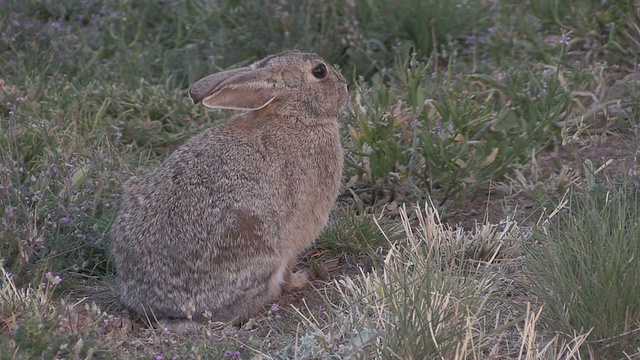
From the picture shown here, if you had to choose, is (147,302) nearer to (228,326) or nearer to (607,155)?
(228,326)

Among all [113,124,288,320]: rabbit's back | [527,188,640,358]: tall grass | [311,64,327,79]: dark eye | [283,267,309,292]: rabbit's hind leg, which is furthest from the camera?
[311,64,327,79]: dark eye

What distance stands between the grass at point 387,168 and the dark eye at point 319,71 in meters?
0.50

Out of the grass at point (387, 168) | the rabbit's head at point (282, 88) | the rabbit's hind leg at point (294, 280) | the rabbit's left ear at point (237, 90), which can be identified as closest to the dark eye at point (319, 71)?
the rabbit's head at point (282, 88)

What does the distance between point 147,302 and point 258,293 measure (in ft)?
1.72

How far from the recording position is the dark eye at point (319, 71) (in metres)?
5.53

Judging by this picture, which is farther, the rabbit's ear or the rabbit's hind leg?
the rabbit's hind leg

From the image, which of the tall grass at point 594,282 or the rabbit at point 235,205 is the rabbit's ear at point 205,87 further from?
the tall grass at point 594,282

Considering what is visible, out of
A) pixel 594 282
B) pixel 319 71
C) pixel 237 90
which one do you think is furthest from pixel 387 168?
pixel 594 282

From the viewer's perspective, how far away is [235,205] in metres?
4.92

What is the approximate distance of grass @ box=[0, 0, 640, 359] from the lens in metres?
4.22

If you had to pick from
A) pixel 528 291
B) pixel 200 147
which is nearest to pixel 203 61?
pixel 200 147

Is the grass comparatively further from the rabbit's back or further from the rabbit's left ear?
the rabbit's left ear

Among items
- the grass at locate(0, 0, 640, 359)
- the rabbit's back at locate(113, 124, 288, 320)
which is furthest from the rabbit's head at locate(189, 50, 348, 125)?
the grass at locate(0, 0, 640, 359)

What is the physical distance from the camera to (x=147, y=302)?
485 centimetres
